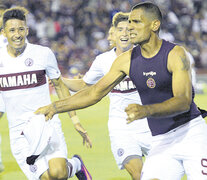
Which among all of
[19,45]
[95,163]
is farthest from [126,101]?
[95,163]

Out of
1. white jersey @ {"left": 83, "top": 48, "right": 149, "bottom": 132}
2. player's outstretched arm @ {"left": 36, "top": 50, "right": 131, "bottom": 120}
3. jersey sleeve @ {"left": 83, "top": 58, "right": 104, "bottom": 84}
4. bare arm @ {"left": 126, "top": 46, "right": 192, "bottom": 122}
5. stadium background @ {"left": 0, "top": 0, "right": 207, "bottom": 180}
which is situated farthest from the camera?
stadium background @ {"left": 0, "top": 0, "right": 207, "bottom": 180}

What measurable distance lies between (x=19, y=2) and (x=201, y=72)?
929 cm

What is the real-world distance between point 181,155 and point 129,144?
72.9 inches

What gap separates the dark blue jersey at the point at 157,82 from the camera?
17.5ft

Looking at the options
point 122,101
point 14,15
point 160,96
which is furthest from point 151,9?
point 14,15

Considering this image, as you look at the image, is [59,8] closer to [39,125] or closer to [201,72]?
[201,72]

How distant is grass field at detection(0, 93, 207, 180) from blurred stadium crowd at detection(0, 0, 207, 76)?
7.68m

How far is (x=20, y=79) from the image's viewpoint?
274 inches

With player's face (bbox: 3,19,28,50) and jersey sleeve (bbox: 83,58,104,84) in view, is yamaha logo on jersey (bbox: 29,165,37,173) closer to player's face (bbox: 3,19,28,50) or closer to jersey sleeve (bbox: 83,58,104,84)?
player's face (bbox: 3,19,28,50)

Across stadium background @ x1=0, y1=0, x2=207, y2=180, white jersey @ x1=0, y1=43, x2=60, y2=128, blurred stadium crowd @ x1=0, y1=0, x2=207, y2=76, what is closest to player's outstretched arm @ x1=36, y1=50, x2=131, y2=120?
white jersey @ x1=0, y1=43, x2=60, y2=128

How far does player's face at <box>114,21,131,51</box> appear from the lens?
7.70 metres

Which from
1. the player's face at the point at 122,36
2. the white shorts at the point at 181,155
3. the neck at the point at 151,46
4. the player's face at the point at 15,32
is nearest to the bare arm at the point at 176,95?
the neck at the point at 151,46

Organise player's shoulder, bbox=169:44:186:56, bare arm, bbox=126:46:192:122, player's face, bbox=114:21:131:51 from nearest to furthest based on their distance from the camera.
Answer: bare arm, bbox=126:46:192:122 → player's shoulder, bbox=169:44:186:56 → player's face, bbox=114:21:131:51

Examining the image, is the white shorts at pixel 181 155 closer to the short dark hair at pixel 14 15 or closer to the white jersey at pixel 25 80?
the white jersey at pixel 25 80
